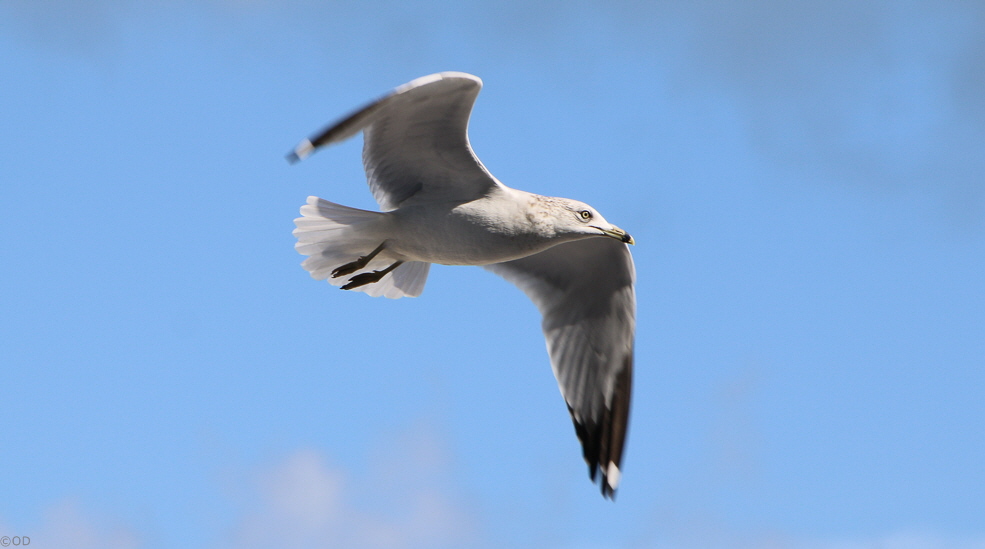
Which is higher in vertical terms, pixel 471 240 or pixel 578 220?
pixel 578 220

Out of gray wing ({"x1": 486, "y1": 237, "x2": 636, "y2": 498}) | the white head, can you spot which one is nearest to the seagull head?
the white head

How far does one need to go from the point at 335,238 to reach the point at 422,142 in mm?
809

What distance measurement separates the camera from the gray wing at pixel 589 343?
245 inches

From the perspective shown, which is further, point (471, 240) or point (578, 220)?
point (578, 220)

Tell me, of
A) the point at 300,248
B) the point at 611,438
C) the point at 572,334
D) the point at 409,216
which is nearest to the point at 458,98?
the point at 409,216

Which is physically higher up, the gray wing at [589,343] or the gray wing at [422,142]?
the gray wing at [422,142]

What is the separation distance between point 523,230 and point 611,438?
1822 mm

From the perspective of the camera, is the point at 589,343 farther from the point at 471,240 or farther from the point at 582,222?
the point at 471,240

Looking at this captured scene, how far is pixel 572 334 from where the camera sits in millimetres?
6309

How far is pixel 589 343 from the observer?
6.27 metres

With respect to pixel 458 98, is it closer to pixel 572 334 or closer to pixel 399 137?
pixel 399 137

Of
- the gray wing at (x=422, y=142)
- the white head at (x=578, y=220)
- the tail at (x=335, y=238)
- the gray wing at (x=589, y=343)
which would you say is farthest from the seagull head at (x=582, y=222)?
the tail at (x=335, y=238)

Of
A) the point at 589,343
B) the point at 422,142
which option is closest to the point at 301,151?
the point at 422,142

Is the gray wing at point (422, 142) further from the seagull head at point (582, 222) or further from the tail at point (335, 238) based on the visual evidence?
the seagull head at point (582, 222)
